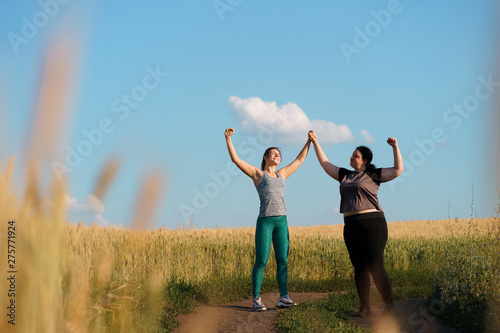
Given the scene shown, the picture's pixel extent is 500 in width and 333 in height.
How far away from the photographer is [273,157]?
24.2ft

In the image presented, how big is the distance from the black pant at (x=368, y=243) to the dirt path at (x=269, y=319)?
653mm

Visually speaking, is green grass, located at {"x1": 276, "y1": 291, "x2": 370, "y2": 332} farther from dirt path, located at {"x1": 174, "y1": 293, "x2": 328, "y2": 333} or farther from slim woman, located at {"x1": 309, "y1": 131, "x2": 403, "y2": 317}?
slim woman, located at {"x1": 309, "y1": 131, "x2": 403, "y2": 317}

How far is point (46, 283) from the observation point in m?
1.86

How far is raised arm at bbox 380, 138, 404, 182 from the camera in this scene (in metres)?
6.84

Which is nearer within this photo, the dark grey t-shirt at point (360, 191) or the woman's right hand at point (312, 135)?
the dark grey t-shirt at point (360, 191)

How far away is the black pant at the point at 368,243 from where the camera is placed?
6.49 m

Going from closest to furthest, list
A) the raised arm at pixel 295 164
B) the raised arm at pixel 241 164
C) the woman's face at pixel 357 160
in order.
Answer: the woman's face at pixel 357 160
the raised arm at pixel 241 164
the raised arm at pixel 295 164

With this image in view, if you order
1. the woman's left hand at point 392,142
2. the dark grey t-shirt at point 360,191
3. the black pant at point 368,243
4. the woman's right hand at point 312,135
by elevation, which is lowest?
the black pant at point 368,243

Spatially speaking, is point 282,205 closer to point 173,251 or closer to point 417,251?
point 173,251

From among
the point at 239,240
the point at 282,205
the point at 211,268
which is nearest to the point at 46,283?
the point at 282,205

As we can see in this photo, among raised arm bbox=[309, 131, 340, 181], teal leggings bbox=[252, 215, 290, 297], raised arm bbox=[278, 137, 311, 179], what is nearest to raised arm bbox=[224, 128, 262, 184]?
raised arm bbox=[278, 137, 311, 179]

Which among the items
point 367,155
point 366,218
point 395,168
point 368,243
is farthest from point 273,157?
point 368,243

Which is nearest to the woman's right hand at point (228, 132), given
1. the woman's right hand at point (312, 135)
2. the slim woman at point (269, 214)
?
the slim woman at point (269, 214)

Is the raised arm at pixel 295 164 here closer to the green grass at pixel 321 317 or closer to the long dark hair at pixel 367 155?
the long dark hair at pixel 367 155
